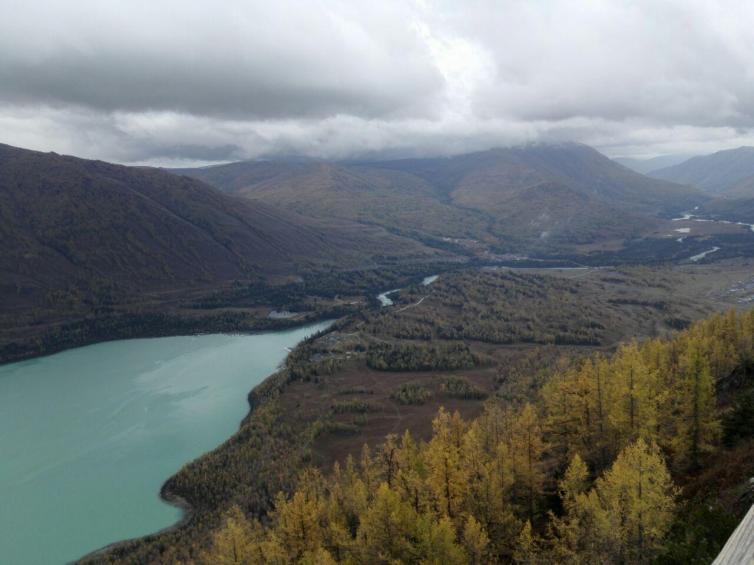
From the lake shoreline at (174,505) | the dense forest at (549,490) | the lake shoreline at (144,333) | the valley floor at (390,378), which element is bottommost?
the lake shoreline at (174,505)

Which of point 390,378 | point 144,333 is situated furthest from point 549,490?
point 144,333

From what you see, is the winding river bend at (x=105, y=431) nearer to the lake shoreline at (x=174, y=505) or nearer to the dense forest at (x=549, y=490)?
the lake shoreline at (x=174, y=505)

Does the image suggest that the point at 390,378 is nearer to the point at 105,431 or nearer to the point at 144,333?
the point at 105,431

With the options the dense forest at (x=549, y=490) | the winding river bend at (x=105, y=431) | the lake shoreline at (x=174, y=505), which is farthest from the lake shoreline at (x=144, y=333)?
the dense forest at (x=549, y=490)

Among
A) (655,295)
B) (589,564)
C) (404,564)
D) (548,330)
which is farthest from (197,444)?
(655,295)

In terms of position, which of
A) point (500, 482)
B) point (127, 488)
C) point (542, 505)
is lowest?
point (127, 488)

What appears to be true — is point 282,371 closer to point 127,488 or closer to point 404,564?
point 127,488

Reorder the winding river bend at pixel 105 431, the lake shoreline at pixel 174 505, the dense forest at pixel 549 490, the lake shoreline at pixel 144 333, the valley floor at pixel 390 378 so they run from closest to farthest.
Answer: the dense forest at pixel 549 490 < the lake shoreline at pixel 174 505 < the winding river bend at pixel 105 431 < the valley floor at pixel 390 378 < the lake shoreline at pixel 144 333
